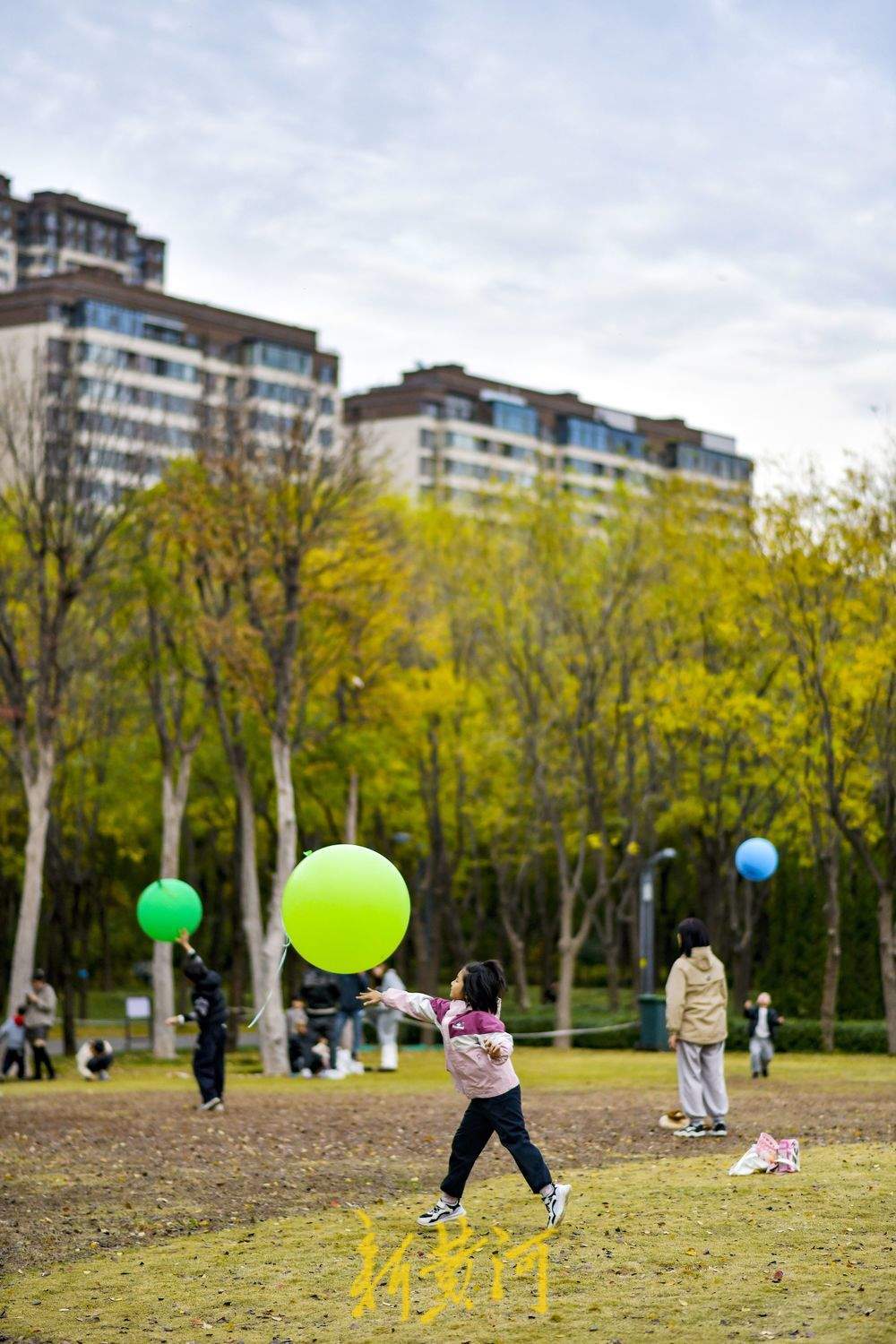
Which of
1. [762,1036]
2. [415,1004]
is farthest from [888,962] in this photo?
[415,1004]

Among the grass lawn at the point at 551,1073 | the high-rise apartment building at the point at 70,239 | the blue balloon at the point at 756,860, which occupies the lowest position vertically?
the grass lawn at the point at 551,1073

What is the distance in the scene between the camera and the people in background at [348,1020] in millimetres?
25625

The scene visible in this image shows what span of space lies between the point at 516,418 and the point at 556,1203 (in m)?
111

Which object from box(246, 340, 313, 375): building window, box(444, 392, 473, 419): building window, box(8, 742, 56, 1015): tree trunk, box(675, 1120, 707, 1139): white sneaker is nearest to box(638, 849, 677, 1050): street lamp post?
box(8, 742, 56, 1015): tree trunk

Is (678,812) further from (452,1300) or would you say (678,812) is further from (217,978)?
(452,1300)

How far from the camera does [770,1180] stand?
12062 mm

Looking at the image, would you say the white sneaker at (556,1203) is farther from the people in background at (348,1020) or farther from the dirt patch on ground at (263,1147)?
the people in background at (348,1020)

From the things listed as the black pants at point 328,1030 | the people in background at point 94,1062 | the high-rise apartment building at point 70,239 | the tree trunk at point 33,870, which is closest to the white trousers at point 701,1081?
the black pants at point 328,1030

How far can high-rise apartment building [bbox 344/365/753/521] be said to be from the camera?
111m

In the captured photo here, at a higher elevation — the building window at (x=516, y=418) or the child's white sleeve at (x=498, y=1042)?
the building window at (x=516, y=418)

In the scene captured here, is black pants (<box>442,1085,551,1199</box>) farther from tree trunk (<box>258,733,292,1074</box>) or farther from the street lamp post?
the street lamp post

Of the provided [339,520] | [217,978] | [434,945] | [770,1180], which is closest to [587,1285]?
[770,1180]

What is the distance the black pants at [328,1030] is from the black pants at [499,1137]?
15.3m

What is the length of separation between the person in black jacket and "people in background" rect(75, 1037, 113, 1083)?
7.57 meters
